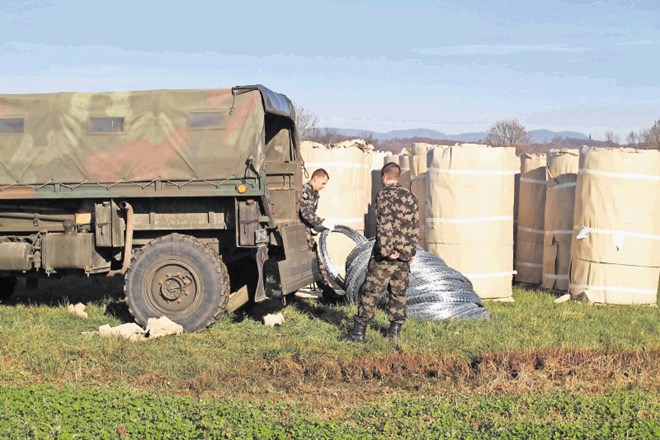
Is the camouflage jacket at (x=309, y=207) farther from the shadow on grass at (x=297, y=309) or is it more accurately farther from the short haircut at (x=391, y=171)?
the short haircut at (x=391, y=171)

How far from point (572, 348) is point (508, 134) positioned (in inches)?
3115

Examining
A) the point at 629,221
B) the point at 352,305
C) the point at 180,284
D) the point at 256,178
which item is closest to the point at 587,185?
the point at 629,221

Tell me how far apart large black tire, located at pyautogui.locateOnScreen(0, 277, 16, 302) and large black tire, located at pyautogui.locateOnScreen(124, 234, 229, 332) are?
3.14 meters

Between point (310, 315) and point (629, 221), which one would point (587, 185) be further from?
point (310, 315)

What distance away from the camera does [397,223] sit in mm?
9438

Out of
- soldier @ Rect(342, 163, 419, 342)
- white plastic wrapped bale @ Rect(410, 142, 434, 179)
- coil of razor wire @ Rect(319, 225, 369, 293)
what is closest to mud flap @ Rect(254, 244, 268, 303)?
soldier @ Rect(342, 163, 419, 342)

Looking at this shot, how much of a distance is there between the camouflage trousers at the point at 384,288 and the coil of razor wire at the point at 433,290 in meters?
1.25

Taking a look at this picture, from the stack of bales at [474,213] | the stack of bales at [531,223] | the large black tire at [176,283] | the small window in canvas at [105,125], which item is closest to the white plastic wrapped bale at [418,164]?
the stack of bales at [531,223]

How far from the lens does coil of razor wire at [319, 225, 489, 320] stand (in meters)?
10.7

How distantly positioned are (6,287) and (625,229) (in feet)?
29.3

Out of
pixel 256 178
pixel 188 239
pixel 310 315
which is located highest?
pixel 256 178

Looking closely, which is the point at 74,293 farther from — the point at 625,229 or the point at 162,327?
the point at 625,229

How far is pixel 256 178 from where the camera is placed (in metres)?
9.93

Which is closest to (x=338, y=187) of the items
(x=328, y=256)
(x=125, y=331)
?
(x=328, y=256)
